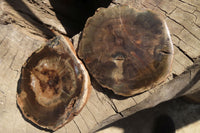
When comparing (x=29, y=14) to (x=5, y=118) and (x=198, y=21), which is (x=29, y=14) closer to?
(x=5, y=118)

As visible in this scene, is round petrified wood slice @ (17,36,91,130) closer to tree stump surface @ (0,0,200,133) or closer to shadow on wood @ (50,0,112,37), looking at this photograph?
tree stump surface @ (0,0,200,133)

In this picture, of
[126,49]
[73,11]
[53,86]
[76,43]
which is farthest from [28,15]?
[126,49]

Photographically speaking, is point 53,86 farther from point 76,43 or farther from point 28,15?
point 28,15

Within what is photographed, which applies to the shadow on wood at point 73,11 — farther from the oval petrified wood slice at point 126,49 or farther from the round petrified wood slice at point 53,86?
the oval petrified wood slice at point 126,49

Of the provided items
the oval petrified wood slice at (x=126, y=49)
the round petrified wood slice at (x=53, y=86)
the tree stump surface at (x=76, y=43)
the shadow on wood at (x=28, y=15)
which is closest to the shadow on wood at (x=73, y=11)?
the tree stump surface at (x=76, y=43)

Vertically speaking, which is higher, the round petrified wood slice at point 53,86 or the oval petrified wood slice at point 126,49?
the oval petrified wood slice at point 126,49

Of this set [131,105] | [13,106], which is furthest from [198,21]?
[13,106]

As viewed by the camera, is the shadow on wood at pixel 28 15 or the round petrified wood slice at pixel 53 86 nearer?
the round petrified wood slice at pixel 53 86
